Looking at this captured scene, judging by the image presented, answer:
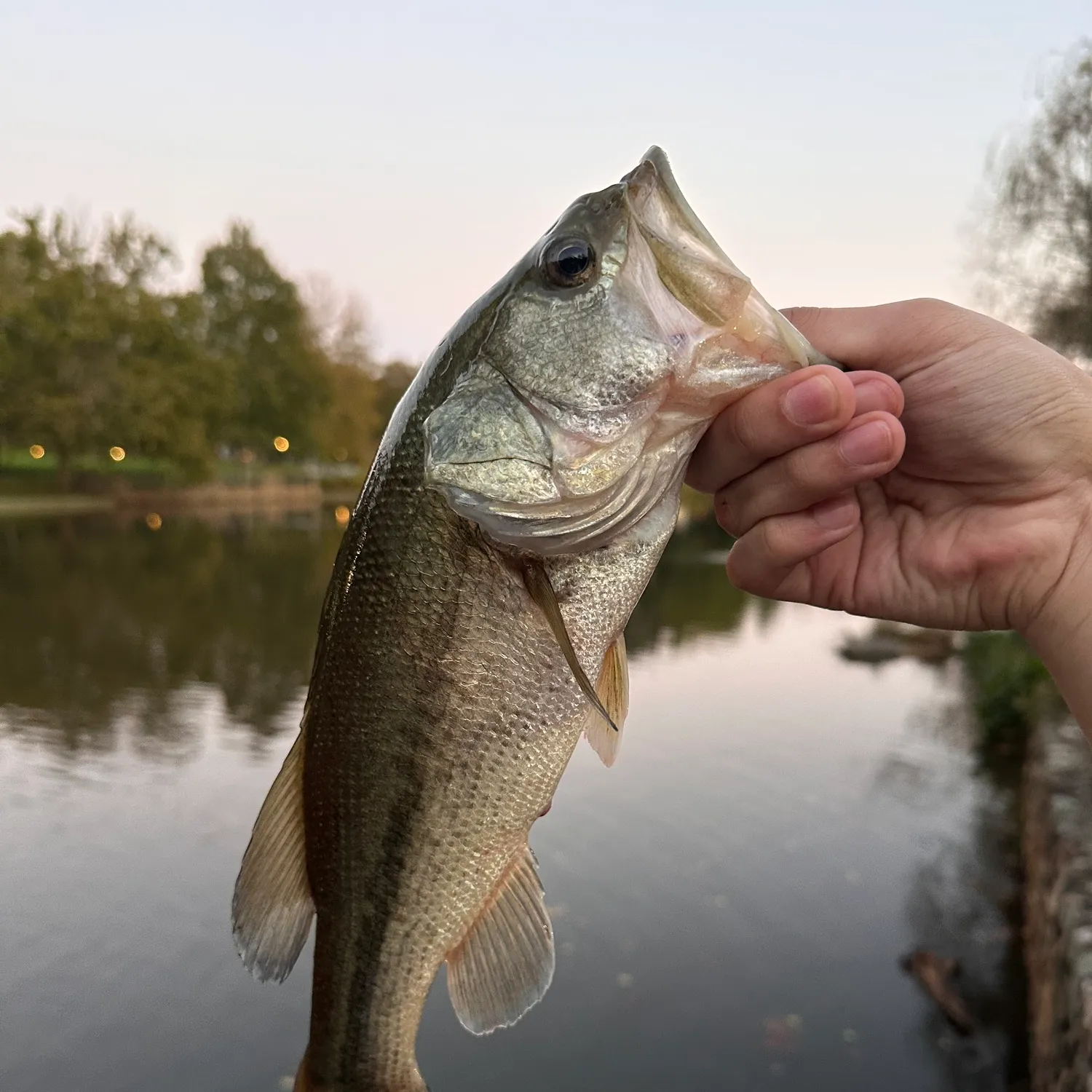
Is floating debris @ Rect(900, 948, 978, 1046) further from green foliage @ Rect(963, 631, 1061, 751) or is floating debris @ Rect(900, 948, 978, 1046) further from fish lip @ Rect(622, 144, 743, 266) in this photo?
fish lip @ Rect(622, 144, 743, 266)

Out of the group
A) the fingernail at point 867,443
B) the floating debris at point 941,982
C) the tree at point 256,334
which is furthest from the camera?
the tree at point 256,334

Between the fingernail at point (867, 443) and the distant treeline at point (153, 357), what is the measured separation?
44.2 metres

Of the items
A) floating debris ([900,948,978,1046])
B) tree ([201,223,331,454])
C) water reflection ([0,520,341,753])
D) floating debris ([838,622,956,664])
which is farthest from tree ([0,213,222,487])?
floating debris ([900,948,978,1046])

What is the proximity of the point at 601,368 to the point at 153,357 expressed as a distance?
157ft

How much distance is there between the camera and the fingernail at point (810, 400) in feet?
5.77

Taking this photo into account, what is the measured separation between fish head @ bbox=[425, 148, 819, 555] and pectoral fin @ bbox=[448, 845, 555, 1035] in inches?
34.6

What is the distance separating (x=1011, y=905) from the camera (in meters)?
7.39

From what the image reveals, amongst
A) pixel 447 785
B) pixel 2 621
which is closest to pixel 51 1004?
pixel 447 785

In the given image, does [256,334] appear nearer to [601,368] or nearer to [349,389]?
[349,389]

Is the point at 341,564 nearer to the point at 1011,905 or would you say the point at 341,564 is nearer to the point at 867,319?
the point at 867,319

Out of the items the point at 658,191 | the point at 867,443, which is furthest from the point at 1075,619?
the point at 658,191

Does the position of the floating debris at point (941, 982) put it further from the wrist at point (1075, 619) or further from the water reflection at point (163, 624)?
the water reflection at point (163, 624)

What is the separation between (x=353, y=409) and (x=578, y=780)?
55599 mm

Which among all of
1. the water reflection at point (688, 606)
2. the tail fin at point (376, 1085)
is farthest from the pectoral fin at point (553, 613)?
the water reflection at point (688, 606)
